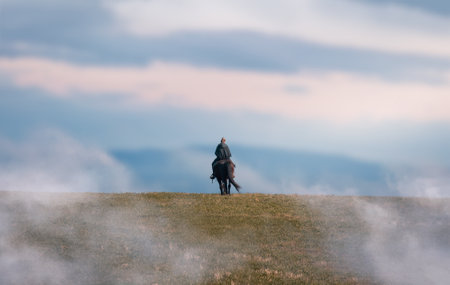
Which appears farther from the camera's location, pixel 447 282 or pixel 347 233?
pixel 347 233

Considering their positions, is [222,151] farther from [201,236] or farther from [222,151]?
[201,236]

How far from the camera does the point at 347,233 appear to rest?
2705 cm

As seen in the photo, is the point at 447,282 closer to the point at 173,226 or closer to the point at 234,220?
the point at 234,220

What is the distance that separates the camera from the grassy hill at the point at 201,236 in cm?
1961

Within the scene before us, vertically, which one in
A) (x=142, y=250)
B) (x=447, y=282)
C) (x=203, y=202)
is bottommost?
(x=447, y=282)

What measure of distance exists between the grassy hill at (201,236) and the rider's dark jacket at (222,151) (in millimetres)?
3078

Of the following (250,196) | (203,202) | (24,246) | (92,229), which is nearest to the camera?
(24,246)

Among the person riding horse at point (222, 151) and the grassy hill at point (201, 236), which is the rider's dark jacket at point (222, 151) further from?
the grassy hill at point (201, 236)

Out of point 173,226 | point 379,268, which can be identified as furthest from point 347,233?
point 173,226

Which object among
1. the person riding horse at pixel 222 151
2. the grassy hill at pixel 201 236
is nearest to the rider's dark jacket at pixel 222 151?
the person riding horse at pixel 222 151

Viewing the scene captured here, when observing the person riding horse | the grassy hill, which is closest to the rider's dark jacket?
the person riding horse

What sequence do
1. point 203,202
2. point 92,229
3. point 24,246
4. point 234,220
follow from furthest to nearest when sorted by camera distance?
point 203,202
point 234,220
point 92,229
point 24,246

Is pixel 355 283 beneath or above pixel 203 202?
beneath

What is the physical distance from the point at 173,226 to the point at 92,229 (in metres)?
4.28
